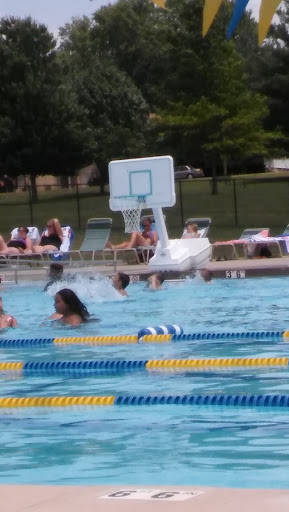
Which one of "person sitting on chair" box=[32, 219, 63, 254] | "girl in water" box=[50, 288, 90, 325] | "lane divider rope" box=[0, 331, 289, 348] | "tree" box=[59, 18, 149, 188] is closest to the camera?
"lane divider rope" box=[0, 331, 289, 348]

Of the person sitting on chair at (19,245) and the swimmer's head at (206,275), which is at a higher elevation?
the person sitting on chair at (19,245)

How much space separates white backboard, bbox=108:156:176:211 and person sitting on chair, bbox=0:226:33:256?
261 centimetres

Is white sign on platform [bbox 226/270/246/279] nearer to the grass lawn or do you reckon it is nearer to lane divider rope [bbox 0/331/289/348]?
lane divider rope [bbox 0/331/289/348]

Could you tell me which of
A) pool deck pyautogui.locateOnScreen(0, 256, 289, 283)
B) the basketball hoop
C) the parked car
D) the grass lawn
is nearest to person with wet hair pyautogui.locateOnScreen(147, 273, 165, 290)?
pool deck pyautogui.locateOnScreen(0, 256, 289, 283)

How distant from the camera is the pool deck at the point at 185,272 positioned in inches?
715

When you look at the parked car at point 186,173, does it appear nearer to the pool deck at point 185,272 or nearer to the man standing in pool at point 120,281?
the pool deck at point 185,272

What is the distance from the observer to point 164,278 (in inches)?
702

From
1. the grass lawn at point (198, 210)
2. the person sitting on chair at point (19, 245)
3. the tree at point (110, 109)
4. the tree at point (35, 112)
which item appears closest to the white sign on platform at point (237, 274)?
the person sitting on chair at point (19, 245)

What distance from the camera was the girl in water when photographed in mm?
11383

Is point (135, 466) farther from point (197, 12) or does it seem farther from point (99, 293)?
point (197, 12)

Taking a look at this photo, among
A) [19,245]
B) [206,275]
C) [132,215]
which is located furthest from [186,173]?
[206,275]

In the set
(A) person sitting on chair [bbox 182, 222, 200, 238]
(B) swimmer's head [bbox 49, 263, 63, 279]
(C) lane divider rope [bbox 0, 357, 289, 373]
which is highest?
(A) person sitting on chair [bbox 182, 222, 200, 238]

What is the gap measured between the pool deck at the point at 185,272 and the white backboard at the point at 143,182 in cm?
126

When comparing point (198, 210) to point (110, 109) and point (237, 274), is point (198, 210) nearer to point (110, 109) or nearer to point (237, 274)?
point (110, 109)
